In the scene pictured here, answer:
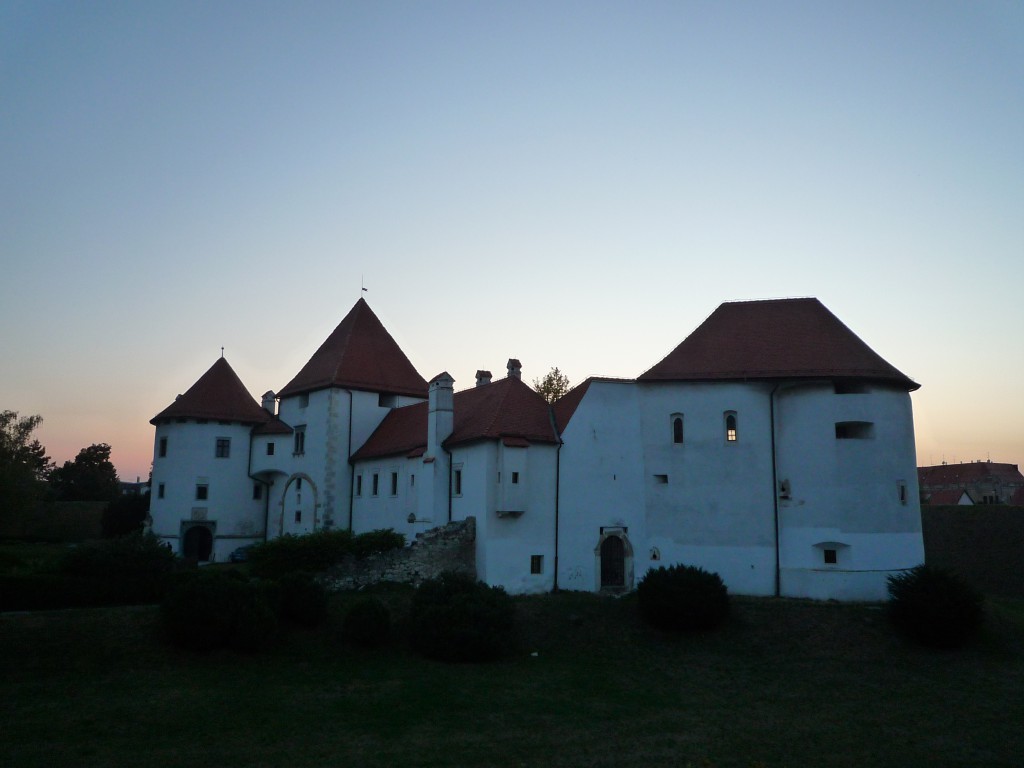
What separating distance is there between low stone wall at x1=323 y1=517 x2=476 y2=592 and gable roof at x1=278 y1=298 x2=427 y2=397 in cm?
1368

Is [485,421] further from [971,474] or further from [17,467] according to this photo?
[971,474]

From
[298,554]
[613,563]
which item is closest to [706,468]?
[613,563]

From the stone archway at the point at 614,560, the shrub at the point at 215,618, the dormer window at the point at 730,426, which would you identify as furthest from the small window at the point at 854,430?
the shrub at the point at 215,618

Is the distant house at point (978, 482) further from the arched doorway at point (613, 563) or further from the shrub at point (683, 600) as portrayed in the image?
the shrub at point (683, 600)

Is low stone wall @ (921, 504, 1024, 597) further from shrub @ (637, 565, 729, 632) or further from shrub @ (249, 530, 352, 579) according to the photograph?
shrub @ (249, 530, 352, 579)

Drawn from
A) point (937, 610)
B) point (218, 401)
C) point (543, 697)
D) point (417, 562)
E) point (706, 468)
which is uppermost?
point (218, 401)

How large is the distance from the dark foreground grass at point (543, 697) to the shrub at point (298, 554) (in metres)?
5.11

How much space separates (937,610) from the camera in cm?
2498

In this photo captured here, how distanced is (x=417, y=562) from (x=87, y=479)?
57.9 m

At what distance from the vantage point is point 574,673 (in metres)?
22.7

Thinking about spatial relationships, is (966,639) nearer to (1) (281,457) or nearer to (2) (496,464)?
(2) (496,464)

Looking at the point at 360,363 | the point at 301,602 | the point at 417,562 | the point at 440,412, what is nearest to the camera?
the point at 301,602

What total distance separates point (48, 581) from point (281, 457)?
1939cm

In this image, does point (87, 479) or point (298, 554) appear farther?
point (87, 479)
